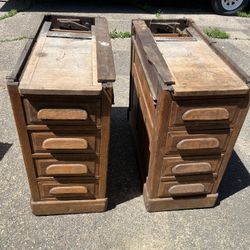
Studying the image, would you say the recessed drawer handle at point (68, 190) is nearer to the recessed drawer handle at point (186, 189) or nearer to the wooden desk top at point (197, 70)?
the recessed drawer handle at point (186, 189)

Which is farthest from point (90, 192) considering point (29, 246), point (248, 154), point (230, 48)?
point (230, 48)

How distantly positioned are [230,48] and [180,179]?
4.59 metres

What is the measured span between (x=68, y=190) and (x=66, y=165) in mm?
298

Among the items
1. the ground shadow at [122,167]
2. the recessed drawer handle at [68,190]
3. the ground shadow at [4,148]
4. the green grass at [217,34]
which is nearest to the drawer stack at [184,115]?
the ground shadow at [122,167]

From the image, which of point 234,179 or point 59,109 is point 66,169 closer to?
point 59,109

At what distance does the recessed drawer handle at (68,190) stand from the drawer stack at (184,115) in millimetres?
590

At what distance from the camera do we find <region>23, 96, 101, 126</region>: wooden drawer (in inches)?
82.4

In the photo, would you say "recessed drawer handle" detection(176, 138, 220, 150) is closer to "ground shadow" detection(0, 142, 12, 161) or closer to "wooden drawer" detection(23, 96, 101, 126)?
"wooden drawer" detection(23, 96, 101, 126)

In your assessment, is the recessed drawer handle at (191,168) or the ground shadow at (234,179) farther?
the ground shadow at (234,179)

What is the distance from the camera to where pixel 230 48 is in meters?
6.45

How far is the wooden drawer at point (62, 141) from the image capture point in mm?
2277

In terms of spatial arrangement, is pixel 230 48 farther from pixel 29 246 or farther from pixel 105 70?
pixel 29 246

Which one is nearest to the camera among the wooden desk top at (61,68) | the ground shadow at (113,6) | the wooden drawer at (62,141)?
the wooden desk top at (61,68)

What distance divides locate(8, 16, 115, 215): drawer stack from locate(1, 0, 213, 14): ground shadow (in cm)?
523
